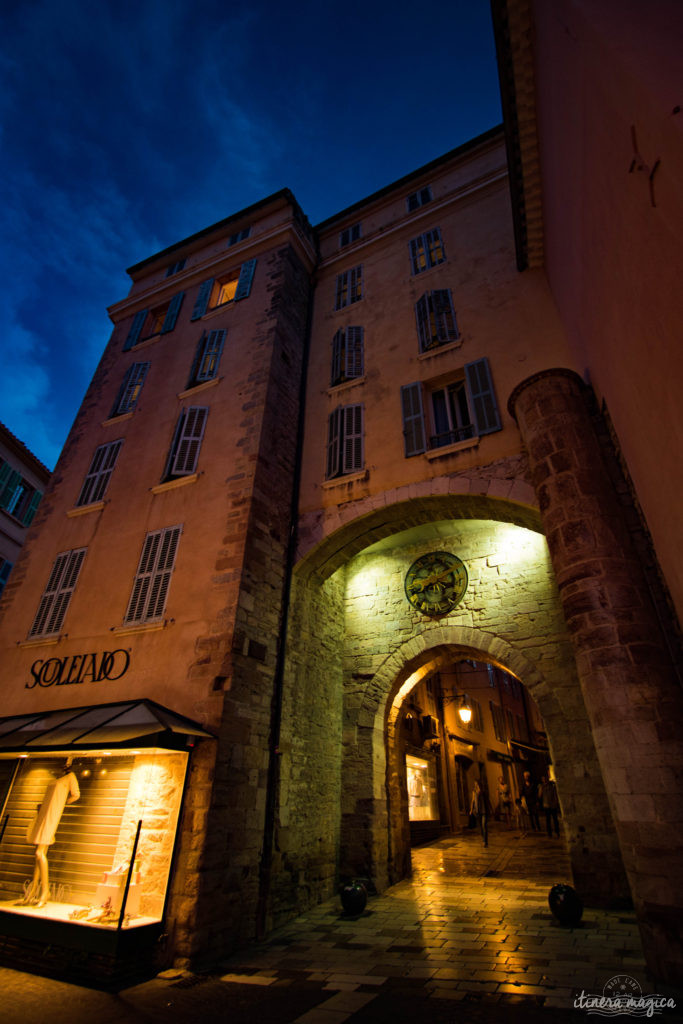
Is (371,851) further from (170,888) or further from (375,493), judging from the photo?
(375,493)

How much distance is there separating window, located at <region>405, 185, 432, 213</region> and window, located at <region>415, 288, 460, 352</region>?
3984 mm

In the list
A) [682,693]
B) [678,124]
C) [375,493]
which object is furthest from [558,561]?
[678,124]

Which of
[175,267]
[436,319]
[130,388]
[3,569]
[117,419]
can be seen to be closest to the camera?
[436,319]

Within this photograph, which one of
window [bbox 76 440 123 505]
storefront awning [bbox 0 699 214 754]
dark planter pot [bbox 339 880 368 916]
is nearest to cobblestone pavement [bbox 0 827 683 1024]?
dark planter pot [bbox 339 880 368 916]

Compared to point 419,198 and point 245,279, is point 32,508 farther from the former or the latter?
point 419,198

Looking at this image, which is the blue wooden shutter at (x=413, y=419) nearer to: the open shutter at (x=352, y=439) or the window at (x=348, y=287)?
the open shutter at (x=352, y=439)

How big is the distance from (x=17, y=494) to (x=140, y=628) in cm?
1267

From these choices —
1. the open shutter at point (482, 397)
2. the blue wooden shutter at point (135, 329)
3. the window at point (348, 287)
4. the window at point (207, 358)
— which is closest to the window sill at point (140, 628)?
the window at point (207, 358)

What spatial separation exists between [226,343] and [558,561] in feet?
28.5

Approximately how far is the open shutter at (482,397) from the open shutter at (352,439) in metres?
2.21

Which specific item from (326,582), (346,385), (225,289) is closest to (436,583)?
(326,582)

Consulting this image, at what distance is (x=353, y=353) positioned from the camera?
10758mm

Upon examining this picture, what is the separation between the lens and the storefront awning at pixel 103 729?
5.58 m

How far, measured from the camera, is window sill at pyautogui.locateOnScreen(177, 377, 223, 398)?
10.4m
